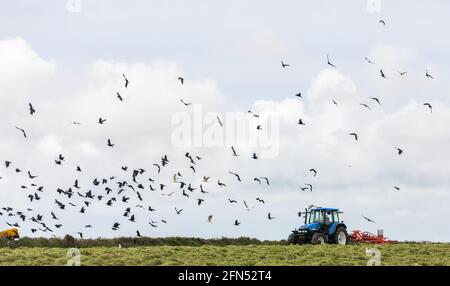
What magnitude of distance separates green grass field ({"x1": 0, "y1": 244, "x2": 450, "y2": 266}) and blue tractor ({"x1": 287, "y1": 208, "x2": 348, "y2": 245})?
27.7 ft

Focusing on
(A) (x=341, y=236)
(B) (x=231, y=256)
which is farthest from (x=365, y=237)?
(B) (x=231, y=256)

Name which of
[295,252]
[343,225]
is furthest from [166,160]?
[343,225]

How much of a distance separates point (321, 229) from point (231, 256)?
1399cm

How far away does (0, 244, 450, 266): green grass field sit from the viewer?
86.0 ft

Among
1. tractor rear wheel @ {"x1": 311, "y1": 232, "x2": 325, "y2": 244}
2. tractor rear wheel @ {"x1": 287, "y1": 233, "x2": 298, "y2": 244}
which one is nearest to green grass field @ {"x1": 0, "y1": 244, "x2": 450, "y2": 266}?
tractor rear wheel @ {"x1": 311, "y1": 232, "x2": 325, "y2": 244}

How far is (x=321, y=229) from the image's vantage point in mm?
41594

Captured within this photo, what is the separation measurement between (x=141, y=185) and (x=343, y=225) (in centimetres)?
1485

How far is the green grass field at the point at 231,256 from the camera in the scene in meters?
26.2

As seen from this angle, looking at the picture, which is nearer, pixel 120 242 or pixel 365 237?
pixel 120 242

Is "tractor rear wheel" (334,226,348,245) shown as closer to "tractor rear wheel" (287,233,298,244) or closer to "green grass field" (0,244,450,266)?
"tractor rear wheel" (287,233,298,244)

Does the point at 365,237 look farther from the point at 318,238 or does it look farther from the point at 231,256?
the point at 231,256

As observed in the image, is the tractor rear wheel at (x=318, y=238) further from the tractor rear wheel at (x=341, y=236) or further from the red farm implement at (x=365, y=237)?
the red farm implement at (x=365, y=237)
